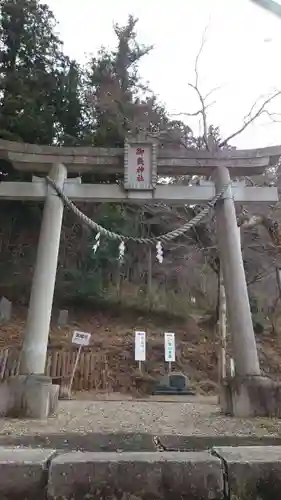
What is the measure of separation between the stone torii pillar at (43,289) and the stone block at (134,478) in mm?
3821

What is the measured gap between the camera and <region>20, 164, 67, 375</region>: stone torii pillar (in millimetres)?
5660

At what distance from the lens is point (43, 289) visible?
5988 mm

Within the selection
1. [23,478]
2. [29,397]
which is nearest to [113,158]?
[29,397]

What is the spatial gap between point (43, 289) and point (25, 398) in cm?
153

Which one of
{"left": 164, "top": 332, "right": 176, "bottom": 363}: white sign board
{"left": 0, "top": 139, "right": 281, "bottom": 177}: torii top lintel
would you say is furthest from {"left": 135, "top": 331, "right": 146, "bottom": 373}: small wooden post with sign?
{"left": 0, "top": 139, "right": 281, "bottom": 177}: torii top lintel

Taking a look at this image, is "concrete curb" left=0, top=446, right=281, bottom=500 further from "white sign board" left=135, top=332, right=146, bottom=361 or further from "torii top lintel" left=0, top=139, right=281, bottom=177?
"white sign board" left=135, top=332, right=146, bottom=361

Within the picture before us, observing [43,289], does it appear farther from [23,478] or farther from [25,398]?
[23,478]

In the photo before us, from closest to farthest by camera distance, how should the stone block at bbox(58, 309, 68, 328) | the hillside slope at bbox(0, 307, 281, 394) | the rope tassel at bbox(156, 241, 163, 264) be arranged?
the rope tassel at bbox(156, 241, 163, 264)
the hillside slope at bbox(0, 307, 281, 394)
the stone block at bbox(58, 309, 68, 328)

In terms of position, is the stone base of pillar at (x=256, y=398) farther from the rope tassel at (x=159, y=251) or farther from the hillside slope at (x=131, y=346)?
the hillside slope at (x=131, y=346)

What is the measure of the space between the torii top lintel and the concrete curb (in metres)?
5.48

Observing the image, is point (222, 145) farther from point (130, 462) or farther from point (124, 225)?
point (130, 462)

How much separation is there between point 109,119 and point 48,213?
11021 millimetres

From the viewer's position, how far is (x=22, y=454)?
2.12m

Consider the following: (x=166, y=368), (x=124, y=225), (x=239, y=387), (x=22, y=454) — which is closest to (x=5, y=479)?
(x=22, y=454)
